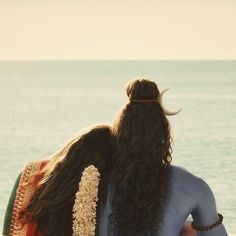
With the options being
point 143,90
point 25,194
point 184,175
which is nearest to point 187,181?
point 184,175

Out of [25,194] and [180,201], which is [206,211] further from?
[25,194]

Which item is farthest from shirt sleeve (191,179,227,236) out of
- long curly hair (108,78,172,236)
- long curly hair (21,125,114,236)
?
long curly hair (21,125,114,236)

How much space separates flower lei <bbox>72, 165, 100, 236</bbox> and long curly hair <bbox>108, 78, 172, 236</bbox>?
66mm

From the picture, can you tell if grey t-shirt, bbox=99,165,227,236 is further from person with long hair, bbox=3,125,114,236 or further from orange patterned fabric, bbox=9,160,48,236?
orange patterned fabric, bbox=9,160,48,236

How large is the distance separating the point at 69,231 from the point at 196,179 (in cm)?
→ 49

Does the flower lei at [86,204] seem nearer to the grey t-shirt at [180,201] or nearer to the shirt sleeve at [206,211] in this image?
the grey t-shirt at [180,201]

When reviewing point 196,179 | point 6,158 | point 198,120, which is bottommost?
point 198,120

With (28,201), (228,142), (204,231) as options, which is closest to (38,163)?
(28,201)

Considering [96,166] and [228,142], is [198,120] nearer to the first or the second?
[228,142]

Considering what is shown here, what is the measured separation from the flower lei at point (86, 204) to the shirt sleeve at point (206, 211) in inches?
14.5

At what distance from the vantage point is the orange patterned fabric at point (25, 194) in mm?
3252

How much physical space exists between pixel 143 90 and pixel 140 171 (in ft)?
0.93

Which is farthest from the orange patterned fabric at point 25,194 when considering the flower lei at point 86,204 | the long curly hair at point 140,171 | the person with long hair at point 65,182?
the long curly hair at point 140,171

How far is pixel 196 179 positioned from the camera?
316 cm
